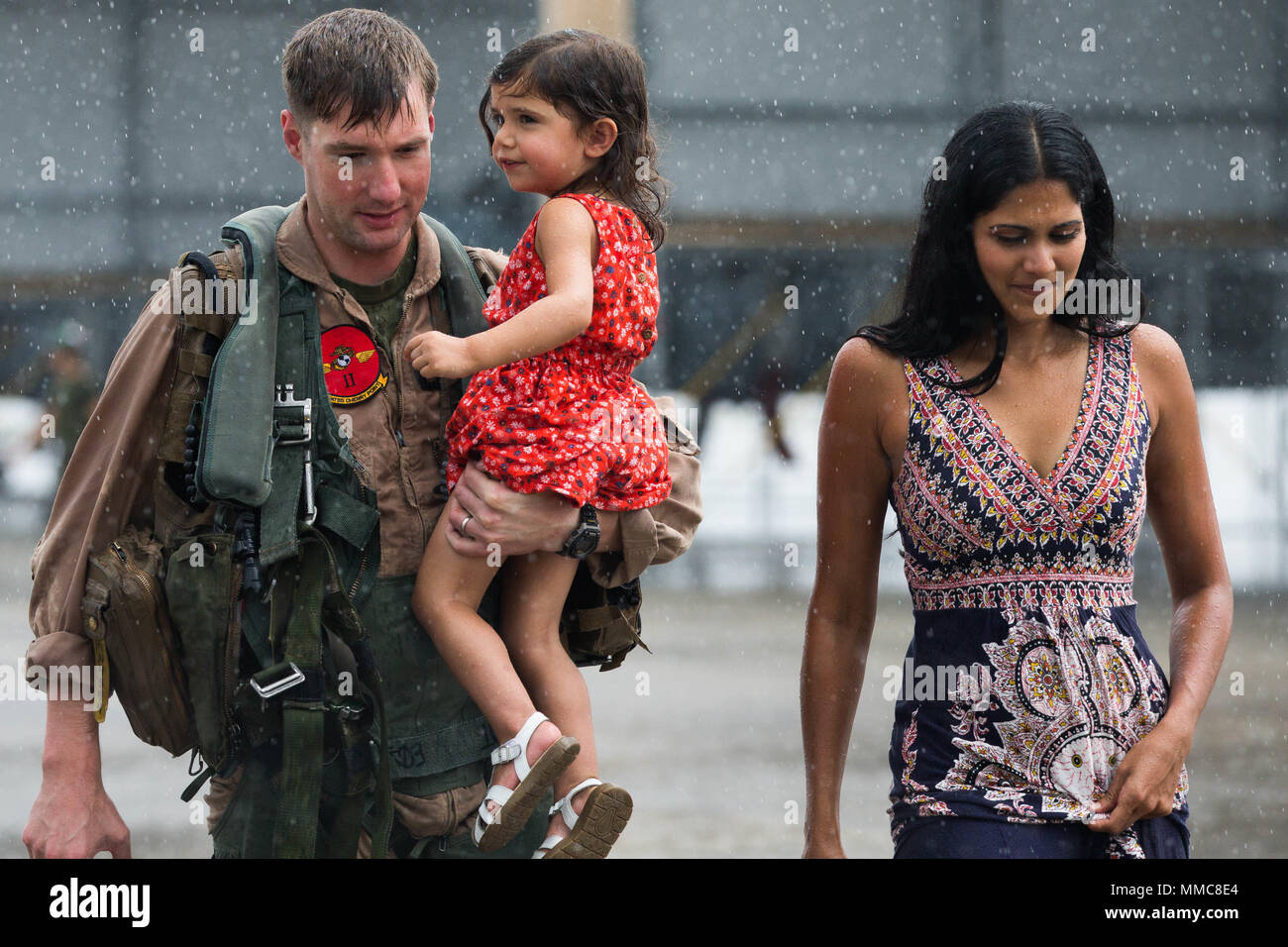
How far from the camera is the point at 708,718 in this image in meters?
9.03

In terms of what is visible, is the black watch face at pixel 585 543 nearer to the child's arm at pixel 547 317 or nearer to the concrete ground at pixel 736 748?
the child's arm at pixel 547 317

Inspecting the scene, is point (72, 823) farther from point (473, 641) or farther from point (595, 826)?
point (595, 826)

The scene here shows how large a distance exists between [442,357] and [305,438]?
314 millimetres

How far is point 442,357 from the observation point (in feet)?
7.29

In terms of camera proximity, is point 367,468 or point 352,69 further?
point 367,468

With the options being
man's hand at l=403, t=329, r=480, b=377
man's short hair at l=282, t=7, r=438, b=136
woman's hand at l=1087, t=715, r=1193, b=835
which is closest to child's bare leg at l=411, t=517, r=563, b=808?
man's hand at l=403, t=329, r=480, b=377

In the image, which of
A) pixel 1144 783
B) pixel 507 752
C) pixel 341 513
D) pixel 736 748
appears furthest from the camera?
pixel 736 748

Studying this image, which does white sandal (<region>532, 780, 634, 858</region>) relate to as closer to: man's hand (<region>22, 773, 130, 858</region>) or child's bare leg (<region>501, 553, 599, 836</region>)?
child's bare leg (<region>501, 553, 599, 836</region>)

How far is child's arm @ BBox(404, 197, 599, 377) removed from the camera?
2.24m

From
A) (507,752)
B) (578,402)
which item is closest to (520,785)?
(507,752)

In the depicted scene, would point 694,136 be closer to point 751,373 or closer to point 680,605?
point 751,373

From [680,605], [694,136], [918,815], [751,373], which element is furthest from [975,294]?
[751,373]

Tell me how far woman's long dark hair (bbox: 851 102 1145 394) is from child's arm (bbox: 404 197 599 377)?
47 cm
